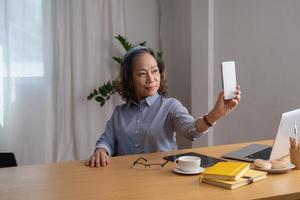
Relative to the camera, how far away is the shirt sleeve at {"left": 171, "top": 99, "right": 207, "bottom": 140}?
1.84 metres

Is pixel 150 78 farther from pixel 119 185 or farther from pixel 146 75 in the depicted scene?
pixel 119 185

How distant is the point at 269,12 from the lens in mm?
2967

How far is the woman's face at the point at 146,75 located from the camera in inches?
78.3

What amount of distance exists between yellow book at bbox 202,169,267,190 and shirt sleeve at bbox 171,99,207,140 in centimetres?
44

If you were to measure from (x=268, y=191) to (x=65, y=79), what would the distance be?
2.51 meters

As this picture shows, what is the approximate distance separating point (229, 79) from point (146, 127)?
2.00 ft

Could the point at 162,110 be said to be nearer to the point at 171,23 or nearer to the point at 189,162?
the point at 189,162

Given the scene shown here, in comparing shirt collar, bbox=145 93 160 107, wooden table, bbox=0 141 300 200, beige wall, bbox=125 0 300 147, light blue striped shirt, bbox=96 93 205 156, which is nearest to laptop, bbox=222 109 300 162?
wooden table, bbox=0 141 300 200

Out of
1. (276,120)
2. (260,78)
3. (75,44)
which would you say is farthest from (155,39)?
(276,120)

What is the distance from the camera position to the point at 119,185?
4.43 feet

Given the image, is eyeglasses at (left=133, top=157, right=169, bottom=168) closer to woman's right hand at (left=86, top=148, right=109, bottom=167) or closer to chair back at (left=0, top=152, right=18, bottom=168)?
woman's right hand at (left=86, top=148, right=109, bottom=167)

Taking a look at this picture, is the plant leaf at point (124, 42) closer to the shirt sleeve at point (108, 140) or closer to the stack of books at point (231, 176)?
the shirt sleeve at point (108, 140)

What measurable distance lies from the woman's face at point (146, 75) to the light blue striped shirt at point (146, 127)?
8 centimetres

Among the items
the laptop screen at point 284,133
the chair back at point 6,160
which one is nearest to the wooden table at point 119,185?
the laptop screen at point 284,133
